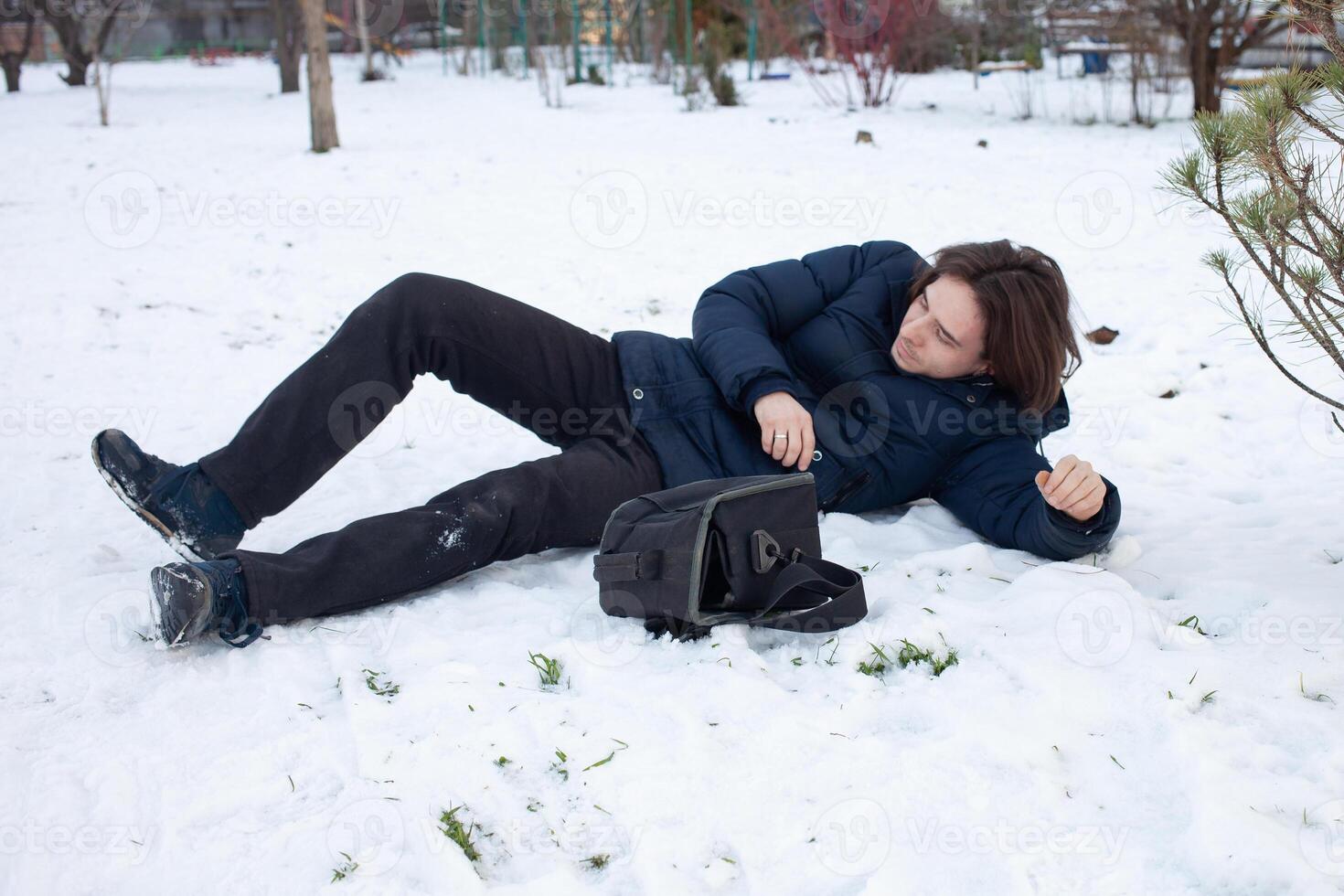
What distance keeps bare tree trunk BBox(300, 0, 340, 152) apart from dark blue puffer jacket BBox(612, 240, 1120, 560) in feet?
19.8

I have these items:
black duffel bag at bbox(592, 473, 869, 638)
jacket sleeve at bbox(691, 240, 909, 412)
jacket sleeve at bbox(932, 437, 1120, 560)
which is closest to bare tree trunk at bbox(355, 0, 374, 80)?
jacket sleeve at bbox(691, 240, 909, 412)

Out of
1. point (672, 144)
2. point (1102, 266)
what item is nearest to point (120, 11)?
point (672, 144)

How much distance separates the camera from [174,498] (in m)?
2.14

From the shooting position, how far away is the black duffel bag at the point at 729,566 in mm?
1990

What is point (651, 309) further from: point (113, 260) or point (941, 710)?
point (941, 710)

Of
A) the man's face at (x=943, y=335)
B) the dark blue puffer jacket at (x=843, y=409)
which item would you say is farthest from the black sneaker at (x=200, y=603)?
the man's face at (x=943, y=335)

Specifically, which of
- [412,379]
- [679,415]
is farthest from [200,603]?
[679,415]

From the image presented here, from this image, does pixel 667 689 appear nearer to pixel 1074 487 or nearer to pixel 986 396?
pixel 1074 487

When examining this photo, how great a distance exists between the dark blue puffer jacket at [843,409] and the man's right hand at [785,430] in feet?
0.15

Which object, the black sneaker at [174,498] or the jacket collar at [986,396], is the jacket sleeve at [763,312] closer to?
the jacket collar at [986,396]

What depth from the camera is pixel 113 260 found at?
16.2ft

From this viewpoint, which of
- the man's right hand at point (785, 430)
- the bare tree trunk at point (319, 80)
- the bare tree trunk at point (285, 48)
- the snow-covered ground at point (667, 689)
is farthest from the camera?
the bare tree trunk at point (285, 48)

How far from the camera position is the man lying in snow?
2.16m

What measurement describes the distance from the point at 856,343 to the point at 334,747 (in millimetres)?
1531
